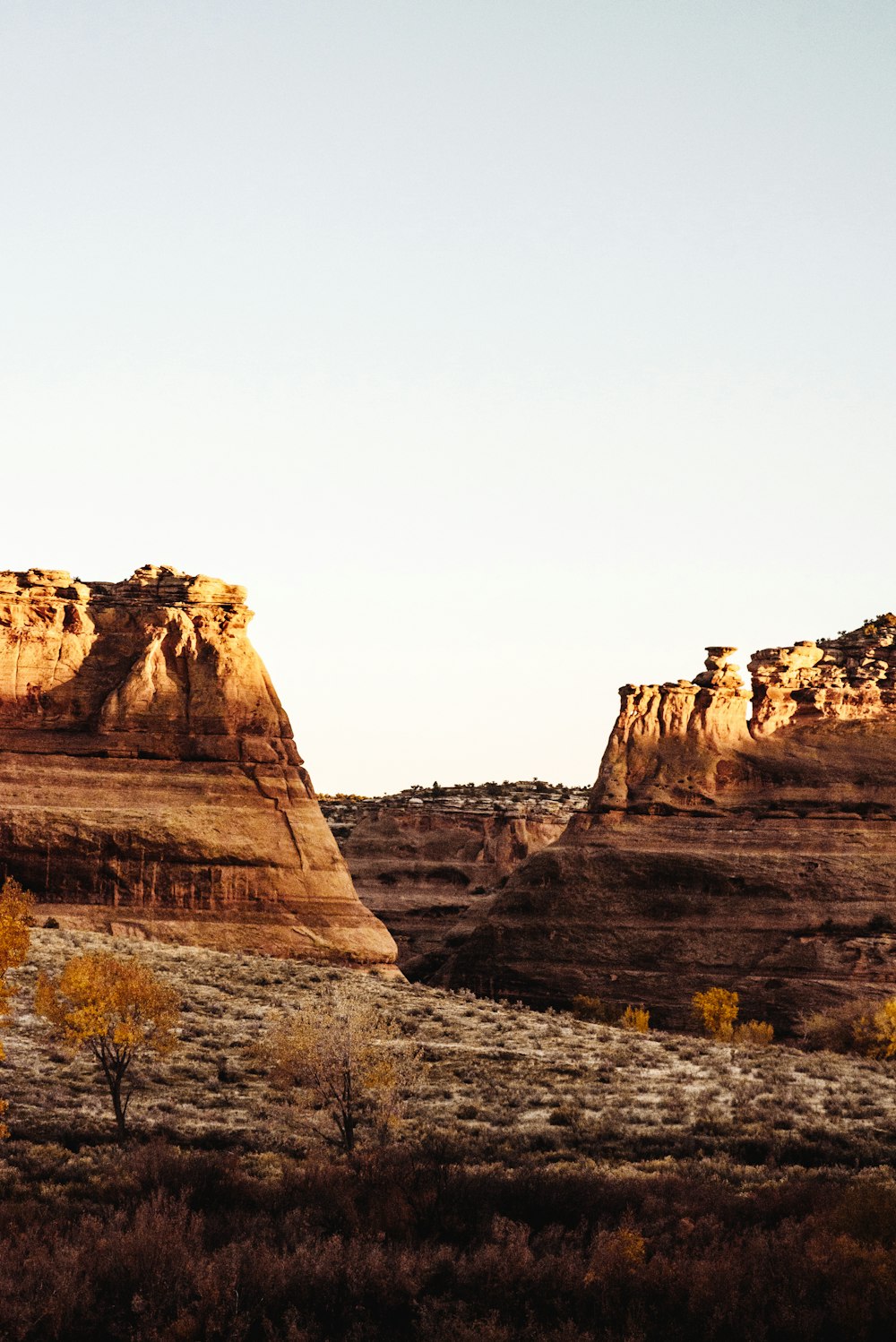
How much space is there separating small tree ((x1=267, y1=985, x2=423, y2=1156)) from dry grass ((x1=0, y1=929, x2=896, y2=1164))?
0.57 meters

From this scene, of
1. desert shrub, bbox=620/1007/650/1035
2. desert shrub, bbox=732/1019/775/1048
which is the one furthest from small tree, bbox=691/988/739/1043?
desert shrub, bbox=620/1007/650/1035

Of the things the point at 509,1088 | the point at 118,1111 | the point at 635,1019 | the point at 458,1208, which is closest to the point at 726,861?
the point at 635,1019

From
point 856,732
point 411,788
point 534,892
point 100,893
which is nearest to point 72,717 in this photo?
point 100,893

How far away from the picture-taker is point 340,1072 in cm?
2430

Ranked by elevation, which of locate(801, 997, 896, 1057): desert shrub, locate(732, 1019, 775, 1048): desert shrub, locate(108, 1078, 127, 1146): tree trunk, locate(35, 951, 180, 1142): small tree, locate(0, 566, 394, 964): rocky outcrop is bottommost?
locate(732, 1019, 775, 1048): desert shrub

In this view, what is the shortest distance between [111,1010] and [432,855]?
2509 inches

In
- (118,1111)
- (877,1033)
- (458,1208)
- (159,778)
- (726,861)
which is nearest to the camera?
(458,1208)

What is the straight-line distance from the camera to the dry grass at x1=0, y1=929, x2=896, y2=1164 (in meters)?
23.7

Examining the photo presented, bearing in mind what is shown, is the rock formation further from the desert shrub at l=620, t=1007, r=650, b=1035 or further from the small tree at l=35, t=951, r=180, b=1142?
the small tree at l=35, t=951, r=180, b=1142

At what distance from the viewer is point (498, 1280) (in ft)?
51.0

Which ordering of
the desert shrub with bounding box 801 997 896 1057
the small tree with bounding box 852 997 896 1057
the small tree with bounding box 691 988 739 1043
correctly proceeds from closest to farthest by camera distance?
the small tree with bounding box 852 997 896 1057, the desert shrub with bounding box 801 997 896 1057, the small tree with bounding box 691 988 739 1043

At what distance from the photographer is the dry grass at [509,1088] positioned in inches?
933

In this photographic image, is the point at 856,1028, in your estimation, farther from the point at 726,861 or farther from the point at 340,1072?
the point at 340,1072

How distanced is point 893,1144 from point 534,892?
40219 mm
